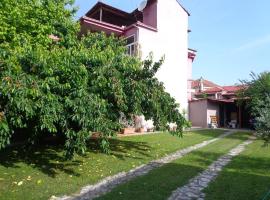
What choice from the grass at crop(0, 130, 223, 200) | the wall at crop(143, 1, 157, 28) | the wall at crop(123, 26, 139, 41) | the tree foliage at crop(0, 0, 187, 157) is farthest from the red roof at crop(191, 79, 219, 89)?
the tree foliage at crop(0, 0, 187, 157)

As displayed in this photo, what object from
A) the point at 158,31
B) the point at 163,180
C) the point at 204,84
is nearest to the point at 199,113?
the point at 158,31

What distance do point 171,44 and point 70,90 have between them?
17452mm

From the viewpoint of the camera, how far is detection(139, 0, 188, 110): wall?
81.1ft

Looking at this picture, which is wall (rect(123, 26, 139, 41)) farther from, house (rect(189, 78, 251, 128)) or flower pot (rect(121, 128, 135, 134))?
house (rect(189, 78, 251, 128))

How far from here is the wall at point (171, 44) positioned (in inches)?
973

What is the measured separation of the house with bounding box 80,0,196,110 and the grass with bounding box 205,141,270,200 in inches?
485

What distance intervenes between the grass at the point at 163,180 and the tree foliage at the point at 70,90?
1.47 metres

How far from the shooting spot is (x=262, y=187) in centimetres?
875

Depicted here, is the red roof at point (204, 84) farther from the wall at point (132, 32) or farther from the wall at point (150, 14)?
the wall at point (132, 32)

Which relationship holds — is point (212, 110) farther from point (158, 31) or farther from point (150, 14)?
point (150, 14)

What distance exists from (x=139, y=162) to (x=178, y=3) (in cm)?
1768

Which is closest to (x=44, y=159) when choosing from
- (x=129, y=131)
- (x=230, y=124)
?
(x=129, y=131)

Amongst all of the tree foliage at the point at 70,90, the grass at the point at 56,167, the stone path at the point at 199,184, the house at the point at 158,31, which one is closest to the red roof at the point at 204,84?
the house at the point at 158,31

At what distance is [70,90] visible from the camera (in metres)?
9.86
